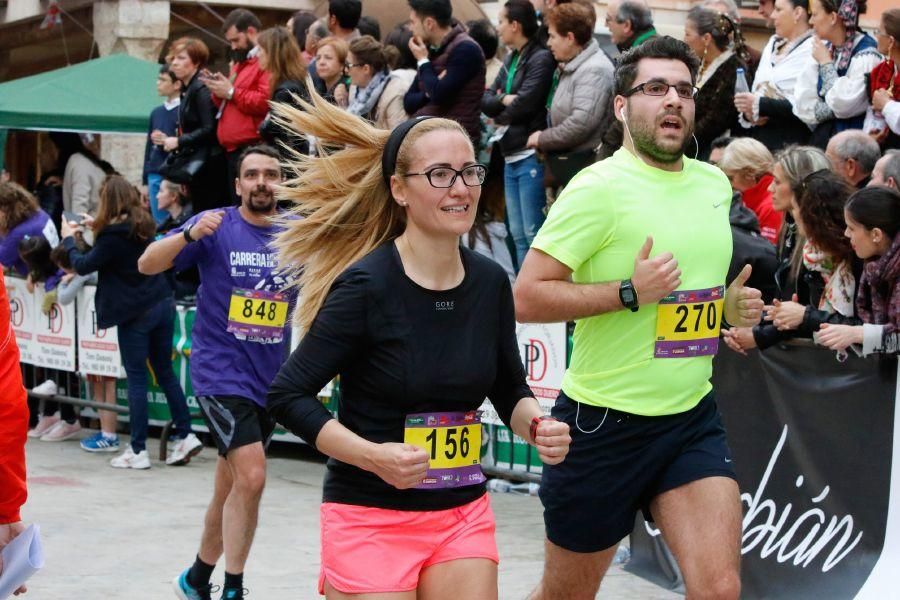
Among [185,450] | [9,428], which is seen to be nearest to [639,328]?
[9,428]

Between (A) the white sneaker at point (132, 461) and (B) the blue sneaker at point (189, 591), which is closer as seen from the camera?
(B) the blue sneaker at point (189, 591)

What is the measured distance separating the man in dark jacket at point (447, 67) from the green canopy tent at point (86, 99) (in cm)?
466

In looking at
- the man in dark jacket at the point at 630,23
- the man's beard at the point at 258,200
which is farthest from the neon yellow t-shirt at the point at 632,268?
the man in dark jacket at the point at 630,23

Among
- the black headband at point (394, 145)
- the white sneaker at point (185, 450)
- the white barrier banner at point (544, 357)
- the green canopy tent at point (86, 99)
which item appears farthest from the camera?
the green canopy tent at point (86, 99)

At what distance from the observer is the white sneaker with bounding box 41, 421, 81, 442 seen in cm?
1227

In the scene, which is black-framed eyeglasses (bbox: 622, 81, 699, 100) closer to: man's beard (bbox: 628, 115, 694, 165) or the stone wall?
man's beard (bbox: 628, 115, 694, 165)

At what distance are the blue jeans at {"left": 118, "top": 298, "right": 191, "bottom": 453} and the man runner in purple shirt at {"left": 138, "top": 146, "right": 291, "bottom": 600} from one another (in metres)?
3.80

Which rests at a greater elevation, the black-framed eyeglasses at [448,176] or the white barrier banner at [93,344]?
the black-framed eyeglasses at [448,176]

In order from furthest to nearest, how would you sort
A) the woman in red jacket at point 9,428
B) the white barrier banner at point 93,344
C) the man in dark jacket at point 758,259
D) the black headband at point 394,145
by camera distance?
the white barrier banner at point 93,344
the man in dark jacket at point 758,259
the black headband at point 394,145
the woman in red jacket at point 9,428

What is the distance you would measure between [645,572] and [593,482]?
2.71 meters

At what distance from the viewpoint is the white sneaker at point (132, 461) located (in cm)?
1084

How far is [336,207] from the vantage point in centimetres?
457

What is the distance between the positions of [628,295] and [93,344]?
26.8 feet

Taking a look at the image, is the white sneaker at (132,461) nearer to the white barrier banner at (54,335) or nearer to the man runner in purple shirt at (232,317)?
the white barrier banner at (54,335)
